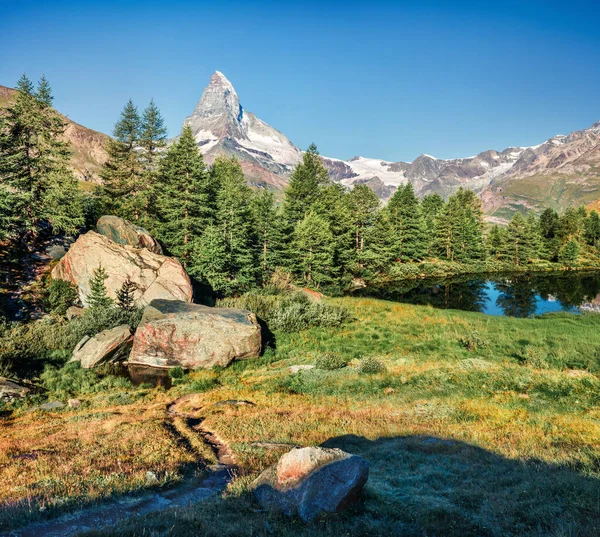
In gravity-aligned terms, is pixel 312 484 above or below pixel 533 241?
below

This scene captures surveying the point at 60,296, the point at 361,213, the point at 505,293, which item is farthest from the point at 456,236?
the point at 60,296

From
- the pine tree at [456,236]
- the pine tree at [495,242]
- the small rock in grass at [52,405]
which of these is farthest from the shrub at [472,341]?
the pine tree at [495,242]

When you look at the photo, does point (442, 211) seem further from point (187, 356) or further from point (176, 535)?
point (176, 535)

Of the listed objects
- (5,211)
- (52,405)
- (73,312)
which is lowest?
(52,405)

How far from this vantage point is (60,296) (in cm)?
2666

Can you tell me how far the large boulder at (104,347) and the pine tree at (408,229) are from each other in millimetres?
61342

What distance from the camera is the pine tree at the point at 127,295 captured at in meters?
26.2

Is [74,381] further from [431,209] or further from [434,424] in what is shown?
[431,209]

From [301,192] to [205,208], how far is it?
22.1 metres

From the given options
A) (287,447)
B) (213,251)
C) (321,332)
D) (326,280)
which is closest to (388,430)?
(287,447)

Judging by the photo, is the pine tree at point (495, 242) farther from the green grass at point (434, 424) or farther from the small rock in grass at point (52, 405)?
the small rock in grass at point (52, 405)

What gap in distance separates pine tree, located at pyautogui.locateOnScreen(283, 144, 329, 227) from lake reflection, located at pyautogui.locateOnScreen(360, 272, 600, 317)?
15950 mm

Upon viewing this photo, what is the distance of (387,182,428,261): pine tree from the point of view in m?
76.0

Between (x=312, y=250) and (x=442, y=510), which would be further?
(x=312, y=250)
